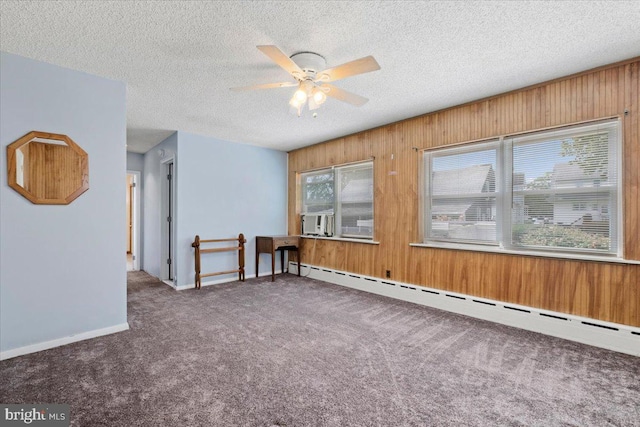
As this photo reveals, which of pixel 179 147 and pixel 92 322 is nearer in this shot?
pixel 92 322

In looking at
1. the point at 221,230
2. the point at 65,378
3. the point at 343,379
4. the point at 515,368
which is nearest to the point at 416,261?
the point at 515,368

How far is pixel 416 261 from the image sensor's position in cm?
386

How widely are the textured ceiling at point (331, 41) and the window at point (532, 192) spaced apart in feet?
2.08

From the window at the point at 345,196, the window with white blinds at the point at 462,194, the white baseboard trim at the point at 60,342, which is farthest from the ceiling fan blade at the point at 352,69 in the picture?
the white baseboard trim at the point at 60,342

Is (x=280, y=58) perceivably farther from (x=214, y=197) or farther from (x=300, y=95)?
(x=214, y=197)

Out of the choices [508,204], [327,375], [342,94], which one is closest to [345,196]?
[508,204]

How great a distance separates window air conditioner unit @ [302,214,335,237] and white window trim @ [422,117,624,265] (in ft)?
5.36

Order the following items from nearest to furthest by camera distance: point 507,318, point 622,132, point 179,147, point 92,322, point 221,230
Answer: point 622,132, point 92,322, point 507,318, point 179,147, point 221,230

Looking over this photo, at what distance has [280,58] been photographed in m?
1.99

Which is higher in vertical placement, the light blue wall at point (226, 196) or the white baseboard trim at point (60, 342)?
the light blue wall at point (226, 196)

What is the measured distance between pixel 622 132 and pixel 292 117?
333cm

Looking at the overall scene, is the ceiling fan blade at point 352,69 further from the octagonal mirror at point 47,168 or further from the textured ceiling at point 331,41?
the octagonal mirror at point 47,168

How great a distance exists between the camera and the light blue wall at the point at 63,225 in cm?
236

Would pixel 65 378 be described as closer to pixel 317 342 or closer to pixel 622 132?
pixel 317 342
